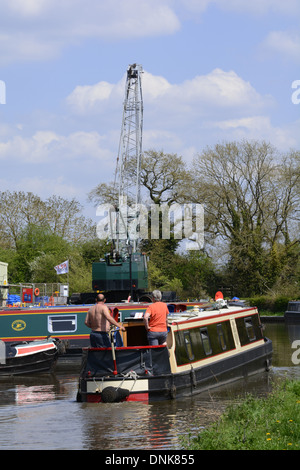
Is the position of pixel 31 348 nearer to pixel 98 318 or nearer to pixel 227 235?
pixel 98 318

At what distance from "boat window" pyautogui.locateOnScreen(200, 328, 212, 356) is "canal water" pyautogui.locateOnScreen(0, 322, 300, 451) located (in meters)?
0.87

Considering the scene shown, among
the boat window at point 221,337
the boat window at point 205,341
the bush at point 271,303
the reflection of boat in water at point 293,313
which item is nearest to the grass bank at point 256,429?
the boat window at point 205,341

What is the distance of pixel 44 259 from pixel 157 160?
1360cm

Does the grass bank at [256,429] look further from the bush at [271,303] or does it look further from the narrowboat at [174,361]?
the bush at [271,303]

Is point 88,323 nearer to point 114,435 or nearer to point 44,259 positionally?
point 114,435

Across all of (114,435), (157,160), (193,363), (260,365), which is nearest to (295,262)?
(157,160)

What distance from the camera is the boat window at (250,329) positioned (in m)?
19.5

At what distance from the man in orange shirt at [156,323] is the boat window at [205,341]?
2.10 metres

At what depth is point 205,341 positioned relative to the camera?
1672 cm

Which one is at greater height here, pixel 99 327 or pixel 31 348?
pixel 99 327

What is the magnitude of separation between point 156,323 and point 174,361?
0.86 metres

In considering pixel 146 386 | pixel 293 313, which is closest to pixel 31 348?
pixel 146 386

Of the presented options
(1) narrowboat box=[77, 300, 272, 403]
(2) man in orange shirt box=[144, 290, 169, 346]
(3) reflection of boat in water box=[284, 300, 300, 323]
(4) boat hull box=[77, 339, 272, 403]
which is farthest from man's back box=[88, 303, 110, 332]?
(3) reflection of boat in water box=[284, 300, 300, 323]
